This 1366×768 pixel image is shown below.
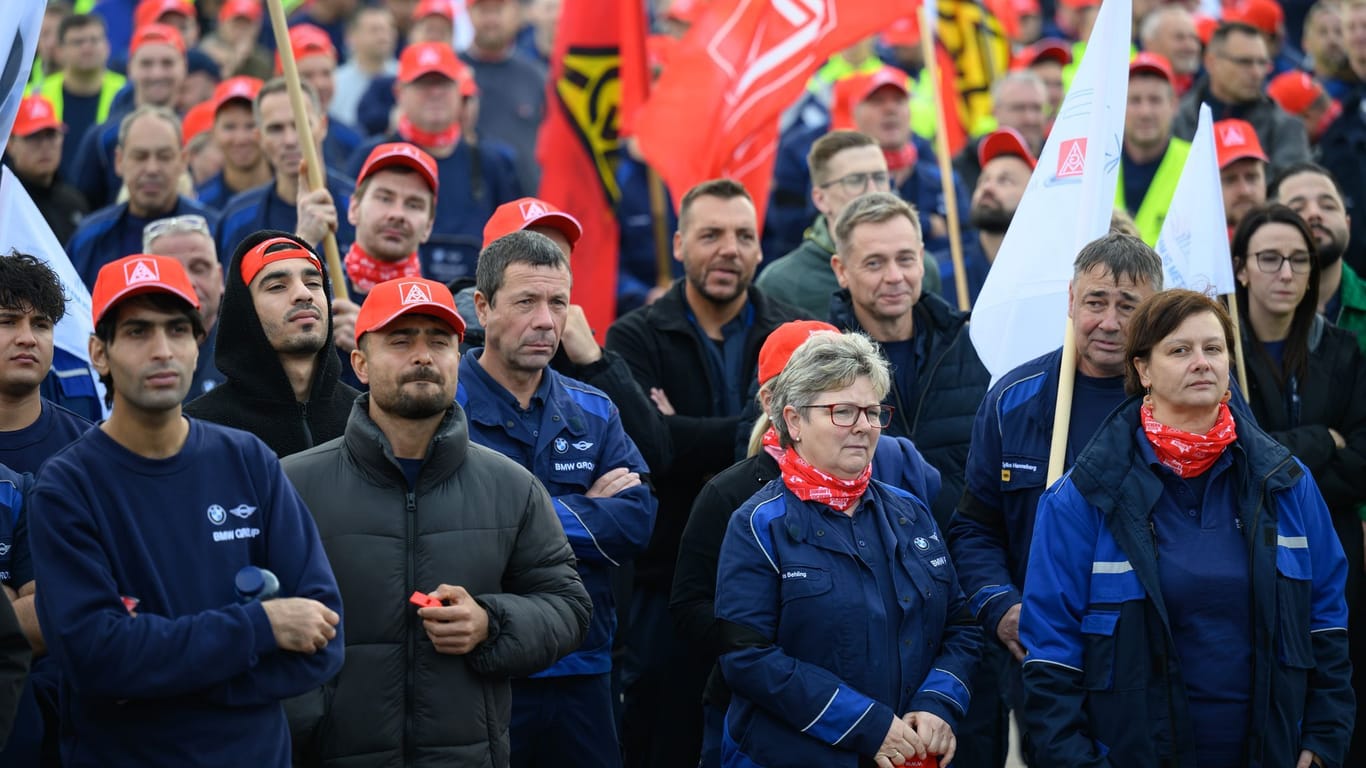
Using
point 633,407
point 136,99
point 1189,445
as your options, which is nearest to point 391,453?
point 633,407

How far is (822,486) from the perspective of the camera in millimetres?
5688

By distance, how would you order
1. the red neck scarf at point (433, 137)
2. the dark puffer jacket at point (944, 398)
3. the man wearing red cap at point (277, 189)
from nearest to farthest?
the dark puffer jacket at point (944, 398) → the man wearing red cap at point (277, 189) → the red neck scarf at point (433, 137)

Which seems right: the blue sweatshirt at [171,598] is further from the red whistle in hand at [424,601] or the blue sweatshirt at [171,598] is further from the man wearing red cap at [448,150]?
the man wearing red cap at [448,150]

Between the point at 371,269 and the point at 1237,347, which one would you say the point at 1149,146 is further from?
the point at 371,269

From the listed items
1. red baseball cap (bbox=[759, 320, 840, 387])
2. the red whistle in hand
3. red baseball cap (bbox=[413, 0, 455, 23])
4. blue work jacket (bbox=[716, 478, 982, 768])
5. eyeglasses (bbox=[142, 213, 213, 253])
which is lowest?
blue work jacket (bbox=[716, 478, 982, 768])

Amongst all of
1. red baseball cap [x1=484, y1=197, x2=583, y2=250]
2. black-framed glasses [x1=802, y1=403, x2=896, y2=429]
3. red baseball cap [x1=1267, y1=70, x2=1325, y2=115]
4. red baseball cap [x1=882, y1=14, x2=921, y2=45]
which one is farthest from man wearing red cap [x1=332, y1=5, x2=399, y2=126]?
black-framed glasses [x1=802, y1=403, x2=896, y2=429]

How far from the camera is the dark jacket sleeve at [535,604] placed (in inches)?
209

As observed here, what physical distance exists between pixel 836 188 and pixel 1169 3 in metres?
7.86

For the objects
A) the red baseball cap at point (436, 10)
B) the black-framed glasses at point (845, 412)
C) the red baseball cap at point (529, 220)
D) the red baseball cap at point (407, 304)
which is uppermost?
the red baseball cap at point (436, 10)

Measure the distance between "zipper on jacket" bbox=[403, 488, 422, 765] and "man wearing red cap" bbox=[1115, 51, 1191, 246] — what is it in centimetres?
623

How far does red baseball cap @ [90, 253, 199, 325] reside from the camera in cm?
481

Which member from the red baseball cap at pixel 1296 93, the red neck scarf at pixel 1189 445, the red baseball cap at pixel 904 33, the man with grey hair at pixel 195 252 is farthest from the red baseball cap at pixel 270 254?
the red baseball cap at pixel 904 33

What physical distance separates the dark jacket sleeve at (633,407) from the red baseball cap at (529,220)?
0.65 meters

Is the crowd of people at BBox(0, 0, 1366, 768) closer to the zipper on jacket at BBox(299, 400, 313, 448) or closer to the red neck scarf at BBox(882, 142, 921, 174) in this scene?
the zipper on jacket at BBox(299, 400, 313, 448)
